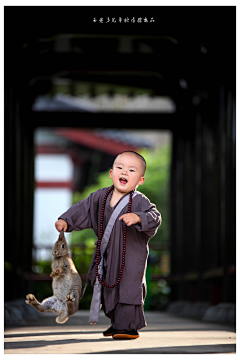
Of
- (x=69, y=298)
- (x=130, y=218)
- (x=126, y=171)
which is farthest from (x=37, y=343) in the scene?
(x=126, y=171)

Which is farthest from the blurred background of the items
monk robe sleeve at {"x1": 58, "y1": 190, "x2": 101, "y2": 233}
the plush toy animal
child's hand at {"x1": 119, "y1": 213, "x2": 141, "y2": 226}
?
the plush toy animal

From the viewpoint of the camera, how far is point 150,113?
329 inches

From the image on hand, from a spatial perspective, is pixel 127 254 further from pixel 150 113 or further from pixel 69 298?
pixel 150 113

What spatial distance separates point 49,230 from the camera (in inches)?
460

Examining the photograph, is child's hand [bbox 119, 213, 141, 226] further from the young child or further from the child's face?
the child's face

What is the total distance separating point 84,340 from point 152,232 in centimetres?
70

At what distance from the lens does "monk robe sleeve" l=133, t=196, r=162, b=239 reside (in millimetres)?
2875

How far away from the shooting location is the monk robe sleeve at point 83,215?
3039 mm

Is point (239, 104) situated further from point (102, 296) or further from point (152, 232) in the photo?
point (102, 296)

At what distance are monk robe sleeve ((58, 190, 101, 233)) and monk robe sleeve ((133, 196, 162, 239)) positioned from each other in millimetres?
277

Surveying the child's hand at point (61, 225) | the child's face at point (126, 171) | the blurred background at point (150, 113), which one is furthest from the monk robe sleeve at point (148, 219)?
the blurred background at point (150, 113)

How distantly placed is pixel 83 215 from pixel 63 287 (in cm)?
41

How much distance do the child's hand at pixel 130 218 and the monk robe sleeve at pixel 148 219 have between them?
0.08ft

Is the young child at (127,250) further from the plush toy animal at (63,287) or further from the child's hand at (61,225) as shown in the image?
the plush toy animal at (63,287)
